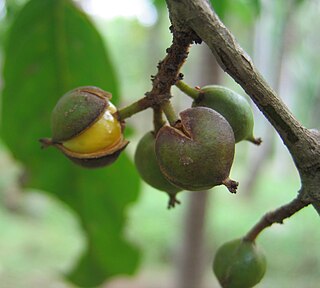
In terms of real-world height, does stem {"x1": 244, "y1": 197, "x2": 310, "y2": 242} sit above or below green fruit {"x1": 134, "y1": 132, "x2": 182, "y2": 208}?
below

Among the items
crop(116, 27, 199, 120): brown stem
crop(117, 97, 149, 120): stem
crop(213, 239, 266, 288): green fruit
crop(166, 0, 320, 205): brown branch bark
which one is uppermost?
crop(117, 97, 149, 120): stem

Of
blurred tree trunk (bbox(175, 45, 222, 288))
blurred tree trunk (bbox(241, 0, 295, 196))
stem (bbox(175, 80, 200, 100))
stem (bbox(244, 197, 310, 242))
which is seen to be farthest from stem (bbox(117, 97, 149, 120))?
blurred tree trunk (bbox(241, 0, 295, 196))

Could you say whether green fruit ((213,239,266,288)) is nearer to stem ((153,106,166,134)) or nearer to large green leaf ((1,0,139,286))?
stem ((153,106,166,134))

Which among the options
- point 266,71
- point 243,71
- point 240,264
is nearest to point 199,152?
point 243,71

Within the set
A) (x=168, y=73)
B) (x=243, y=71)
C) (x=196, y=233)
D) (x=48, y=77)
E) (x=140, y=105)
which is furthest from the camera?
(x=196, y=233)

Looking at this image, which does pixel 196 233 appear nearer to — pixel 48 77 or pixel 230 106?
pixel 48 77
